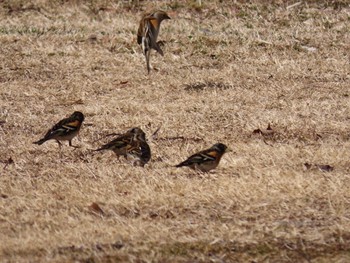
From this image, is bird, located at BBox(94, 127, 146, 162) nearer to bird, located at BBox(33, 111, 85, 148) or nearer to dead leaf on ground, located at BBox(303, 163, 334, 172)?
bird, located at BBox(33, 111, 85, 148)

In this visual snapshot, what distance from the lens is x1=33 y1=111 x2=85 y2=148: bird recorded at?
10.6 m

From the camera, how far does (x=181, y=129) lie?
11.8 meters

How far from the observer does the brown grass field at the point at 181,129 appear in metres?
7.57

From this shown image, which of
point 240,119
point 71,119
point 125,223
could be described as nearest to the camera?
point 125,223

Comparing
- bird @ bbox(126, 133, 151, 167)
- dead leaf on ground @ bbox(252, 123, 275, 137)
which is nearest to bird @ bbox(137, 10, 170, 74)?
dead leaf on ground @ bbox(252, 123, 275, 137)

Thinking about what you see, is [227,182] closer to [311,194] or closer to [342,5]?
[311,194]

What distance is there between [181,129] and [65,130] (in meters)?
1.66

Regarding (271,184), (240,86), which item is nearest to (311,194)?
(271,184)

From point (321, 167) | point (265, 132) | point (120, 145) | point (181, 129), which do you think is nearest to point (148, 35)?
point (181, 129)

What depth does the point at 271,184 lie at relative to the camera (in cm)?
901

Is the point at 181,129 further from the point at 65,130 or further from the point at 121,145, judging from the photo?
the point at 121,145

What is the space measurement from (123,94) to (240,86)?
1.63 metres

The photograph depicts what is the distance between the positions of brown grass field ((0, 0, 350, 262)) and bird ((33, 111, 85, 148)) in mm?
170

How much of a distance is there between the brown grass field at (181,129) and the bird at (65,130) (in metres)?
0.17
